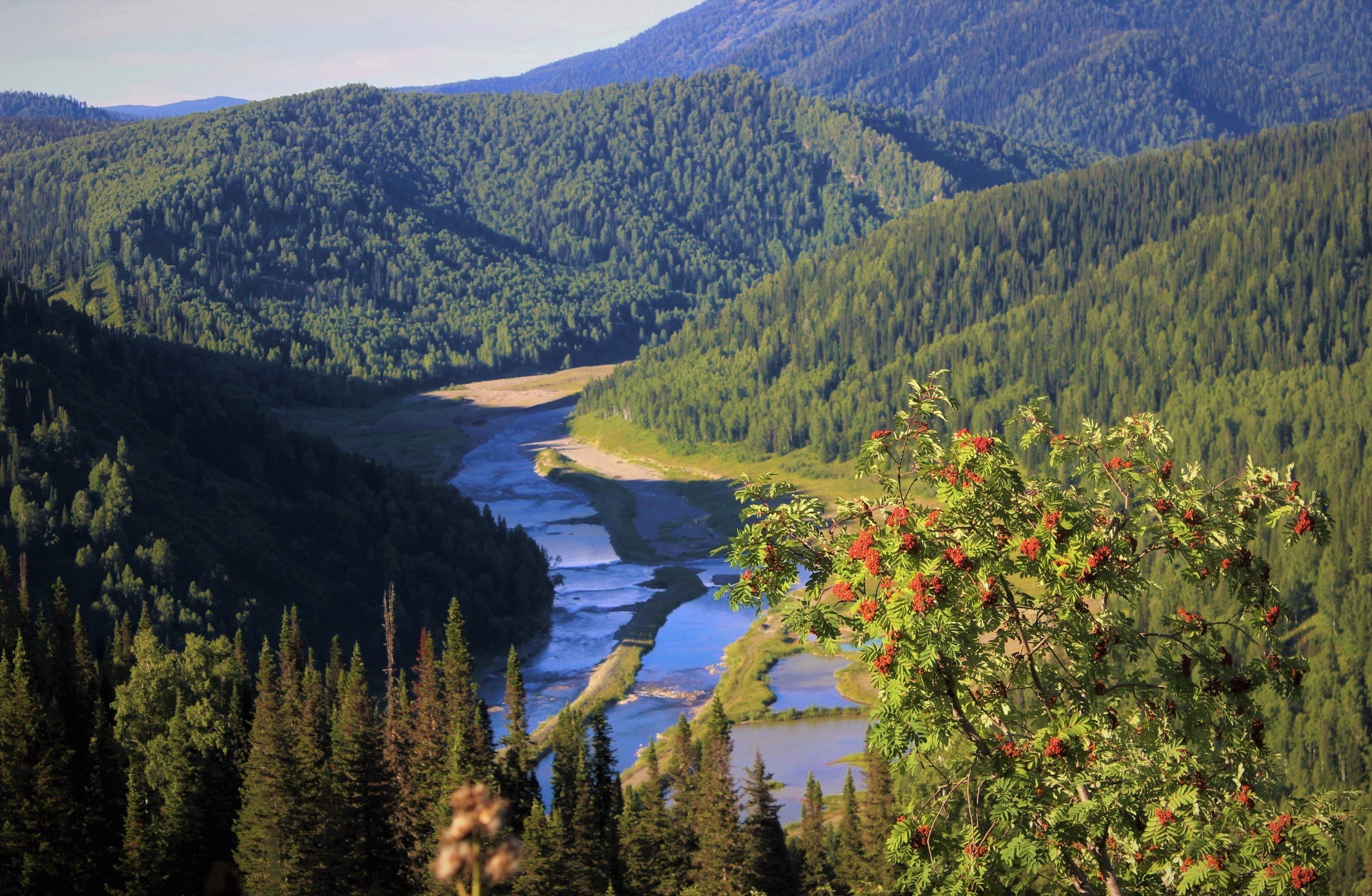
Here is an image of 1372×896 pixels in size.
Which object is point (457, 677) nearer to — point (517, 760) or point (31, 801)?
point (517, 760)

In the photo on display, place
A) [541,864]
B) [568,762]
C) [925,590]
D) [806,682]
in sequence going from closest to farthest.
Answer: [925,590] → [541,864] → [568,762] → [806,682]

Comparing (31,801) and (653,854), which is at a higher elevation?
(31,801)

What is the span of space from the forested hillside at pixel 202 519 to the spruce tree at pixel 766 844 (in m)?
75.7

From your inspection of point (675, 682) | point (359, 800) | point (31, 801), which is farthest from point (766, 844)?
point (675, 682)

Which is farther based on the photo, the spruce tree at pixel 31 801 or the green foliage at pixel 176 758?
the green foliage at pixel 176 758

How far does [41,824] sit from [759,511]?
169ft

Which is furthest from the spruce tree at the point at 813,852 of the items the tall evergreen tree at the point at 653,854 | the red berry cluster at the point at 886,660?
the red berry cluster at the point at 886,660

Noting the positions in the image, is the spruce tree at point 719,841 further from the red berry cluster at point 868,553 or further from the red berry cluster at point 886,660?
the red berry cluster at point 868,553

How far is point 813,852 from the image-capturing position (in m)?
74.1

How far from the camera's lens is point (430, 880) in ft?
198

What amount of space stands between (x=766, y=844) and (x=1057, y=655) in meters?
52.0

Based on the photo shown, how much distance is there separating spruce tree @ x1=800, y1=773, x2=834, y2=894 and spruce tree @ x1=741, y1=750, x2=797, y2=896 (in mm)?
861

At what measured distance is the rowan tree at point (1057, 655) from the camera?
1969 centimetres

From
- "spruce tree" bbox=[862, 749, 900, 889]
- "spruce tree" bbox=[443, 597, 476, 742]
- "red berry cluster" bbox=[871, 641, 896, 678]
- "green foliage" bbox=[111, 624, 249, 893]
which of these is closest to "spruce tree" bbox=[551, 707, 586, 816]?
"spruce tree" bbox=[443, 597, 476, 742]
